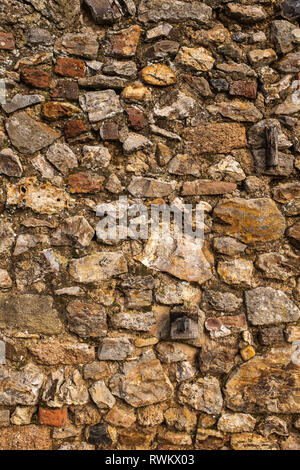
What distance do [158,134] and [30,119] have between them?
2.37 feet

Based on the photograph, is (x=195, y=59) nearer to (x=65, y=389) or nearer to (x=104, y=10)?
(x=104, y=10)

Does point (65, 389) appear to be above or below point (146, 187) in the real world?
below

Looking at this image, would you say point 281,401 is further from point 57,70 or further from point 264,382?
point 57,70

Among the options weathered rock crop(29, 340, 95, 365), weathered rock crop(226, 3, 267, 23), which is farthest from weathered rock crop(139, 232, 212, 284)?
weathered rock crop(226, 3, 267, 23)

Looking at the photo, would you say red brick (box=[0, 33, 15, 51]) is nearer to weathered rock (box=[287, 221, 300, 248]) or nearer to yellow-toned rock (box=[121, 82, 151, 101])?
yellow-toned rock (box=[121, 82, 151, 101])

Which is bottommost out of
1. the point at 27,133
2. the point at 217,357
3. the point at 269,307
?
the point at 217,357

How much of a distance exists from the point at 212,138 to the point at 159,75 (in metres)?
0.48

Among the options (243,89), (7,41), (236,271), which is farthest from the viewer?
(243,89)

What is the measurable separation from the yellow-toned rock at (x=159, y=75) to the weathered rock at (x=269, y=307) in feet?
4.31

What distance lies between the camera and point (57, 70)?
224cm

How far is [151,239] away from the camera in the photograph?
7.43ft

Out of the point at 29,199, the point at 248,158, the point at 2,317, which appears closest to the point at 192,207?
the point at 248,158

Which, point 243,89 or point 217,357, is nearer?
point 217,357

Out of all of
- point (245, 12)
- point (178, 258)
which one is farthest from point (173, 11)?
point (178, 258)
